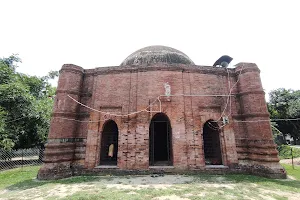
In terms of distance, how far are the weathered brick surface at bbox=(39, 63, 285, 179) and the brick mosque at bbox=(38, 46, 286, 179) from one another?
5 cm

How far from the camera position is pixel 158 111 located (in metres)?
8.56

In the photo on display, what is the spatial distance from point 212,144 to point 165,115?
365cm

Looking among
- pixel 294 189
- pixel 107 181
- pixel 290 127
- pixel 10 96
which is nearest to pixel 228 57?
pixel 294 189

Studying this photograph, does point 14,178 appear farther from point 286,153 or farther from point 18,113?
point 286,153

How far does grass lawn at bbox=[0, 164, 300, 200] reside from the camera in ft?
17.2

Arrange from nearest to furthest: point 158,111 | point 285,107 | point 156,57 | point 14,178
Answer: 1. point 14,178
2. point 158,111
3. point 156,57
4. point 285,107

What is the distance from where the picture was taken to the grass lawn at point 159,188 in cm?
524

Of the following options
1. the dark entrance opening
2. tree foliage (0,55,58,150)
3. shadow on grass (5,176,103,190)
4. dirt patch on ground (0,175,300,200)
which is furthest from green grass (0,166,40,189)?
the dark entrance opening

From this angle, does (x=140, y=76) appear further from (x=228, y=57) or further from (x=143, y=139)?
(x=228, y=57)

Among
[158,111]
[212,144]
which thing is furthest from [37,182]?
[212,144]

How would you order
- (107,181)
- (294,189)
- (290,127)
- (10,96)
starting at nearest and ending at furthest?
1. (294,189)
2. (107,181)
3. (10,96)
4. (290,127)

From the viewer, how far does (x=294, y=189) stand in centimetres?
595

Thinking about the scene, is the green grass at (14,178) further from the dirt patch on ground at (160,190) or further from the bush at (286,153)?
the bush at (286,153)

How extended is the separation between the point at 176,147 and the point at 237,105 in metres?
4.40
